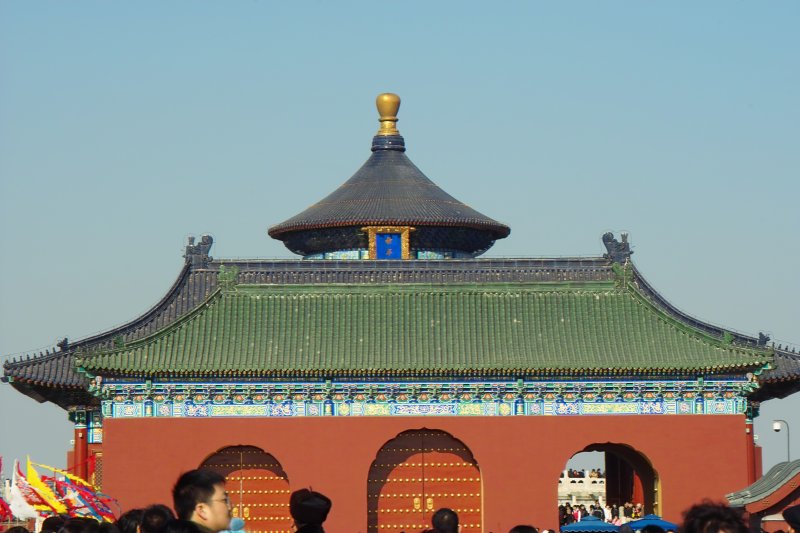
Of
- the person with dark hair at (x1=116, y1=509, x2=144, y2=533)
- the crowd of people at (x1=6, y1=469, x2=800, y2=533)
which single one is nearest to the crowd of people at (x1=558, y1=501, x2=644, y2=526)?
the person with dark hair at (x1=116, y1=509, x2=144, y2=533)

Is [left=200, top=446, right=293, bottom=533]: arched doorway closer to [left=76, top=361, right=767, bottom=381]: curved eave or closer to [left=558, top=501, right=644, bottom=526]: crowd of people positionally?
[left=76, top=361, right=767, bottom=381]: curved eave

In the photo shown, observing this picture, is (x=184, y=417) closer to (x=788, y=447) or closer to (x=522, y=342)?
(x=522, y=342)

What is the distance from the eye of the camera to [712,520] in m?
7.86

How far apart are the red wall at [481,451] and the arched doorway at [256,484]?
1.88ft

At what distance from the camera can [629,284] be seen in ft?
119

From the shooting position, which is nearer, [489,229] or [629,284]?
[629,284]

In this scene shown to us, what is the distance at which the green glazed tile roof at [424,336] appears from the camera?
34281 millimetres

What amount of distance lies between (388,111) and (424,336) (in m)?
16.4

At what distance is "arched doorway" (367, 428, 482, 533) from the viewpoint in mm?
34438

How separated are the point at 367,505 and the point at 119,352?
6.22 metres

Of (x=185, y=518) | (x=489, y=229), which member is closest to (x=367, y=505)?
(x=489, y=229)

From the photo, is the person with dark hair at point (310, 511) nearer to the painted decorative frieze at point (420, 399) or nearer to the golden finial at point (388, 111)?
the painted decorative frieze at point (420, 399)

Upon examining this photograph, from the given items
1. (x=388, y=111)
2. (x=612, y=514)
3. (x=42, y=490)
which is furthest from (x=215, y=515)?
(x=388, y=111)

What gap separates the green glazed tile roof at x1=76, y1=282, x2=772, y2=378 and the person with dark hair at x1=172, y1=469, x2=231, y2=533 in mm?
25650
